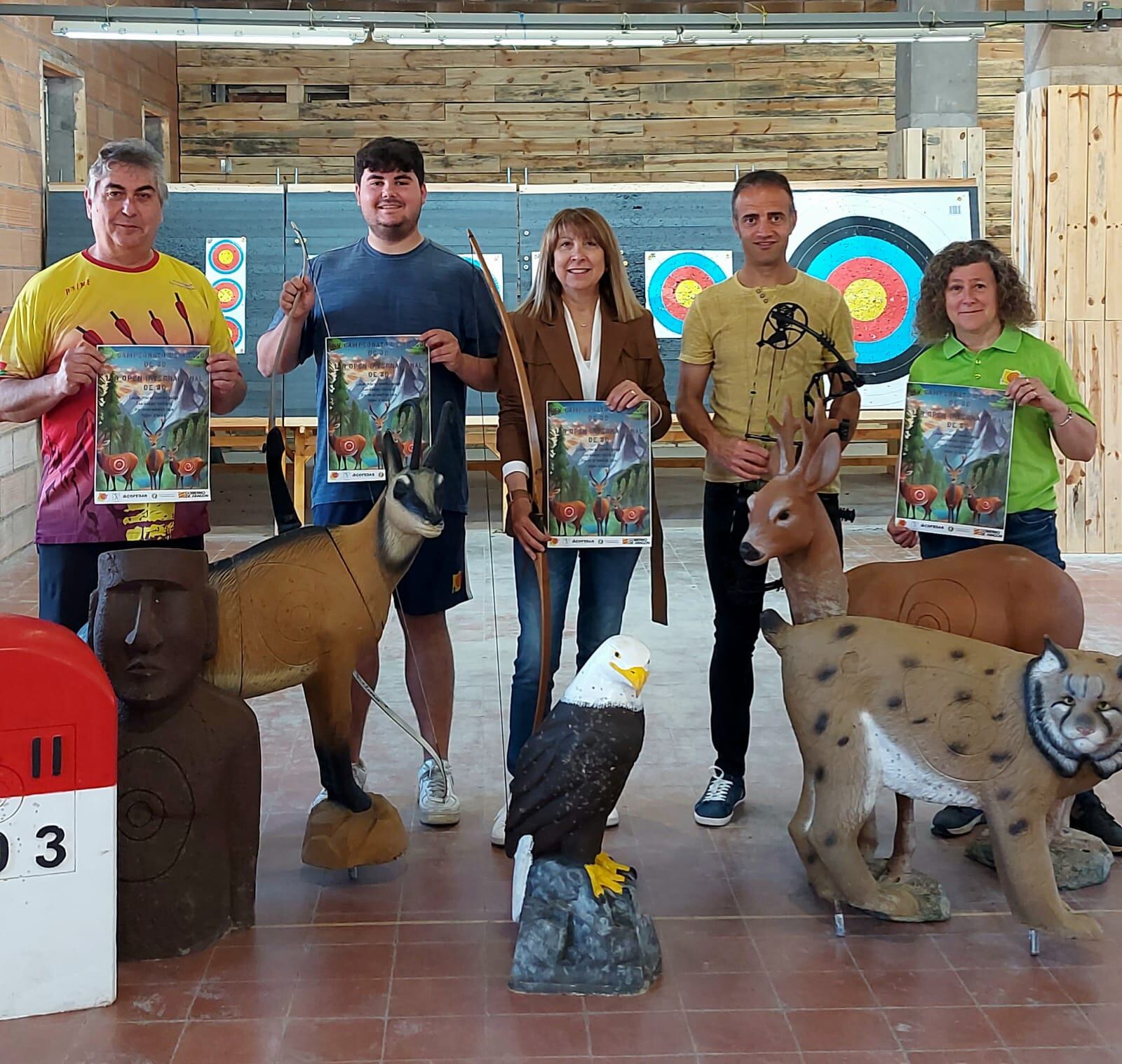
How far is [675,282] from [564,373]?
477 centimetres

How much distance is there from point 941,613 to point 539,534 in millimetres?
839

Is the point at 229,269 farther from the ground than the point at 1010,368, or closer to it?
farther from the ground

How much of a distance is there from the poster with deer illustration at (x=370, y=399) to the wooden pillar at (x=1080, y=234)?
4699mm

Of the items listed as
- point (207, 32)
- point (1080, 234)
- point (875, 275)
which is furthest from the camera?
point (875, 275)

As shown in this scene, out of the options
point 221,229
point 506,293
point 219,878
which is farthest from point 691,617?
point 221,229

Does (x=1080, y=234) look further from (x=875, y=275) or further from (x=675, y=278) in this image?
(x=675, y=278)

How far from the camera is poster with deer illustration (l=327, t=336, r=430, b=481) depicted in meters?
2.75

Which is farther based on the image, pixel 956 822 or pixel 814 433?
pixel 956 822

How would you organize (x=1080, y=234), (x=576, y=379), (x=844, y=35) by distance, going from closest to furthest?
1. (x=576, y=379)
2. (x=1080, y=234)
3. (x=844, y=35)

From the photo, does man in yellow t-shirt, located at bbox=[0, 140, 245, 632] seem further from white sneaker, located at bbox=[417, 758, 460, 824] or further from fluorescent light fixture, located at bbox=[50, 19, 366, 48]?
fluorescent light fixture, located at bbox=[50, 19, 366, 48]

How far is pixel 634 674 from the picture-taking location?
2357mm

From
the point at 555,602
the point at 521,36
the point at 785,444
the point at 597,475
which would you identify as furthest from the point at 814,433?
the point at 521,36

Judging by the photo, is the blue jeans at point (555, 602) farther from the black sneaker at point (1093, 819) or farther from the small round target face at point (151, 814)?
the black sneaker at point (1093, 819)

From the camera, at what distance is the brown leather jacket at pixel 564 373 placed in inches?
112
